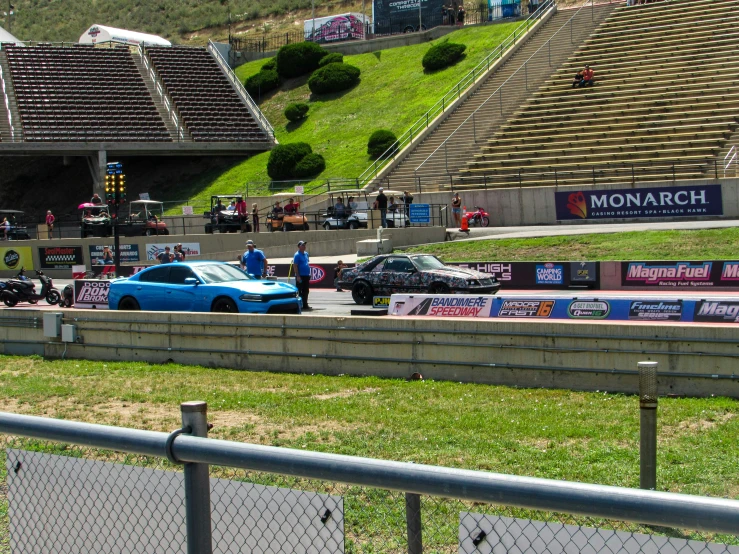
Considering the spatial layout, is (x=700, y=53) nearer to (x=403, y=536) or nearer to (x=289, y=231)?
(x=289, y=231)

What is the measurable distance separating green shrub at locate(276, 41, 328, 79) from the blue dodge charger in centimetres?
4813

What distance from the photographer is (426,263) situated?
23.6 meters

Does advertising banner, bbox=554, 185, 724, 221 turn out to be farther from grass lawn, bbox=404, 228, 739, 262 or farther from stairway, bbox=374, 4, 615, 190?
stairway, bbox=374, 4, 615, 190

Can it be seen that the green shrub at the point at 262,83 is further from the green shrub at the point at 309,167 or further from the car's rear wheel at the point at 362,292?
the car's rear wheel at the point at 362,292

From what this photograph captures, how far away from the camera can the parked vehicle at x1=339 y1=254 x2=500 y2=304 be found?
891 inches

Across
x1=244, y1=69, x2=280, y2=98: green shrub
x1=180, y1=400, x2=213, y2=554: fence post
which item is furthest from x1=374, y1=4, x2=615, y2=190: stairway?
x1=180, y1=400, x2=213, y2=554: fence post

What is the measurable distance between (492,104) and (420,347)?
3849cm

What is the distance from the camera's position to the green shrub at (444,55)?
192ft

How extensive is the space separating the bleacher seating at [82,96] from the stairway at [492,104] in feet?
60.2

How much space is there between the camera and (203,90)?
6341cm

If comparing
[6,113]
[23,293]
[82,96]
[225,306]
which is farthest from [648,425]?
[82,96]

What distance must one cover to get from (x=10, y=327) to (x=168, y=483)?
1500cm

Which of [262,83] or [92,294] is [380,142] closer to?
[262,83]

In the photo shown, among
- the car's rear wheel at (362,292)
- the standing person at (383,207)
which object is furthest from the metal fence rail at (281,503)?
the standing person at (383,207)
